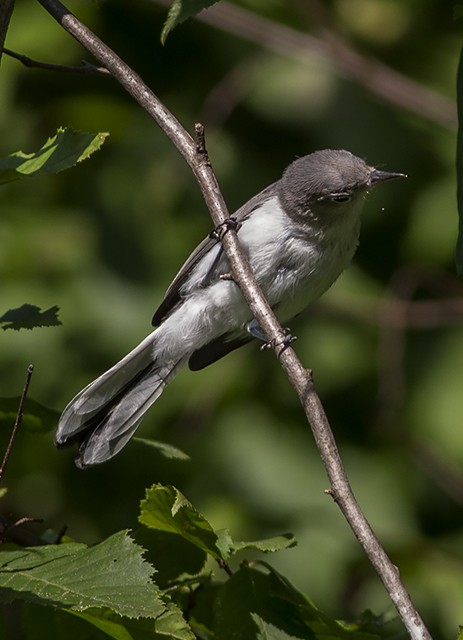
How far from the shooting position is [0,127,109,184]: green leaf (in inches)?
70.1

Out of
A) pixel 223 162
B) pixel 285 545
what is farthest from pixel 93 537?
pixel 285 545

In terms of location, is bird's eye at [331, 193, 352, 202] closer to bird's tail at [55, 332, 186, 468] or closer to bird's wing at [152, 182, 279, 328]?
bird's wing at [152, 182, 279, 328]

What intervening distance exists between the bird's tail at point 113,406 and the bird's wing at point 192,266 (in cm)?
17

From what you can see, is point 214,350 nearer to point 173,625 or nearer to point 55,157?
point 55,157

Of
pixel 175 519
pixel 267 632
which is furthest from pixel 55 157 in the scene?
pixel 267 632

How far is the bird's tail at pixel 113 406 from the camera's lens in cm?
264

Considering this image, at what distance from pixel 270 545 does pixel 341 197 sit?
57.1 inches

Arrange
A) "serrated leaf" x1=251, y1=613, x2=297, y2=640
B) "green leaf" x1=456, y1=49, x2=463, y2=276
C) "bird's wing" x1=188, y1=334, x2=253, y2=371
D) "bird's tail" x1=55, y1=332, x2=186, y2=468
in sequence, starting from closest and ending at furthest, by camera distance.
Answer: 1. "green leaf" x1=456, y1=49, x2=463, y2=276
2. "serrated leaf" x1=251, y1=613, x2=297, y2=640
3. "bird's tail" x1=55, y1=332, x2=186, y2=468
4. "bird's wing" x1=188, y1=334, x2=253, y2=371

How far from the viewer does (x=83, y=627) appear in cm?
178

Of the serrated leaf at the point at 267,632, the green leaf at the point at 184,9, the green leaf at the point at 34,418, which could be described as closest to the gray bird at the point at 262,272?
the green leaf at the point at 34,418

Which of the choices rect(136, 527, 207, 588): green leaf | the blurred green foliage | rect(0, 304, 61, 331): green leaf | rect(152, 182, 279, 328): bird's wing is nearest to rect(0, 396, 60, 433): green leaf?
rect(0, 304, 61, 331): green leaf

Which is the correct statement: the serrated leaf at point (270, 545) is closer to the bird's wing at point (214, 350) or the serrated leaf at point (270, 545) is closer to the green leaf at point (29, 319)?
the green leaf at point (29, 319)

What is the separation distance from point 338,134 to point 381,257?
547 millimetres

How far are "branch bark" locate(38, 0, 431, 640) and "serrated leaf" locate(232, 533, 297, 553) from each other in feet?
0.67
